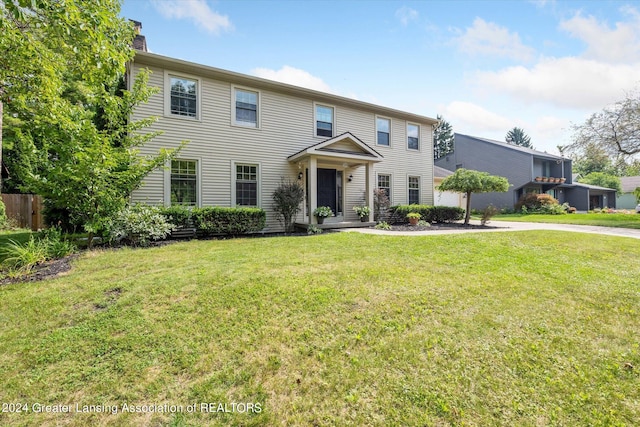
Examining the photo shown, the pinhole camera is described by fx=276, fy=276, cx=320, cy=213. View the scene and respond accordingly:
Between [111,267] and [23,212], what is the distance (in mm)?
13056

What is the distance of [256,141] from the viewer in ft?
34.3

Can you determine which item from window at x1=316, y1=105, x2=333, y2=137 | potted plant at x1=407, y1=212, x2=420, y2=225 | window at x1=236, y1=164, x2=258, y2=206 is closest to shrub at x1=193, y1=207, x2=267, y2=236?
window at x1=236, y1=164, x2=258, y2=206

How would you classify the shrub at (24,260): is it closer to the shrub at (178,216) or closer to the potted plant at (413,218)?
the shrub at (178,216)

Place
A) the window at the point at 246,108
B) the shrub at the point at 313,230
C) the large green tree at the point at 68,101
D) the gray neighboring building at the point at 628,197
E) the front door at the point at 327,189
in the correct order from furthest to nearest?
the gray neighboring building at the point at 628,197
the front door at the point at 327,189
the window at the point at 246,108
the shrub at the point at 313,230
the large green tree at the point at 68,101

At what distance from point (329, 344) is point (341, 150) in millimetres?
9120

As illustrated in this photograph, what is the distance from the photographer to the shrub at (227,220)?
8.27 metres

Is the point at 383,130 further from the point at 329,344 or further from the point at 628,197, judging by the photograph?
the point at 628,197

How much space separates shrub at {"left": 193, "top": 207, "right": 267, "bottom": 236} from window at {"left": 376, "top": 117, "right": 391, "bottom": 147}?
734 cm

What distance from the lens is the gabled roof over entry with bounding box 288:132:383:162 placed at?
395 inches

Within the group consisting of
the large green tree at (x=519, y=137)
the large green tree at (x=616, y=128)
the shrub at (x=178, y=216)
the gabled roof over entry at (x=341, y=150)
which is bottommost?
the shrub at (x=178, y=216)

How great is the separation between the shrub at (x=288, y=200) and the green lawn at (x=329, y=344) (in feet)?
17.6

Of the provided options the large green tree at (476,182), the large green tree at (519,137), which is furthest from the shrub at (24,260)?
the large green tree at (519,137)

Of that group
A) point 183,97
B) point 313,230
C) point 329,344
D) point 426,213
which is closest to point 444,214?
point 426,213

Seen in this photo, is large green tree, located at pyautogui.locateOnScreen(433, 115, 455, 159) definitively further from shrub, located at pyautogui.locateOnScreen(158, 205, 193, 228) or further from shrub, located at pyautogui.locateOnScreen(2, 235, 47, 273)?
shrub, located at pyautogui.locateOnScreen(2, 235, 47, 273)
